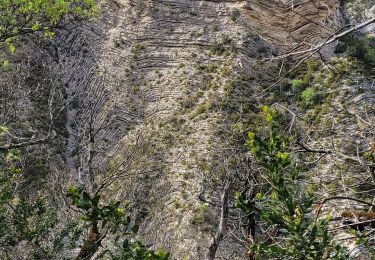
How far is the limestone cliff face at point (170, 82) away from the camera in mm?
19797

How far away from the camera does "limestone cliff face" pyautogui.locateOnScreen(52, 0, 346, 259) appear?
65.0ft

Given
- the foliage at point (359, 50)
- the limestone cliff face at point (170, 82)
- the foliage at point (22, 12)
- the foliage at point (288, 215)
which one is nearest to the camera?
the foliage at point (288, 215)

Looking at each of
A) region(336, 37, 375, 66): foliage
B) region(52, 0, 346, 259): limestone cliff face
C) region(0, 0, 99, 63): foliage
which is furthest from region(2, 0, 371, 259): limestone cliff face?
region(0, 0, 99, 63): foliage

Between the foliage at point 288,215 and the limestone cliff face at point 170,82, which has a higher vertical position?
the foliage at point 288,215

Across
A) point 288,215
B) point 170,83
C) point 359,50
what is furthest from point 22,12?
point 359,50

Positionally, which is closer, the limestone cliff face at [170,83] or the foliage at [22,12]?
the foliage at [22,12]

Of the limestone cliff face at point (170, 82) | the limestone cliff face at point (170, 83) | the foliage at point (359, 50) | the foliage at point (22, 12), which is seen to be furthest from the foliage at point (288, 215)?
the foliage at point (359, 50)

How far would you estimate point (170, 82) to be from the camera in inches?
984

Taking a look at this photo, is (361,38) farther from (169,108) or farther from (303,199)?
(303,199)

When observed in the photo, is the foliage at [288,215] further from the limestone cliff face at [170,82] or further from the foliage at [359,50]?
the foliage at [359,50]

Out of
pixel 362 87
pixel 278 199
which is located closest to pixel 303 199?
pixel 278 199

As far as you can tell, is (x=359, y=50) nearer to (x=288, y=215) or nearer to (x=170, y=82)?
(x=170, y=82)

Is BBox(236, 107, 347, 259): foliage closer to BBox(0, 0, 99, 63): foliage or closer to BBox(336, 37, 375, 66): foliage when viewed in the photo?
BBox(0, 0, 99, 63): foliage

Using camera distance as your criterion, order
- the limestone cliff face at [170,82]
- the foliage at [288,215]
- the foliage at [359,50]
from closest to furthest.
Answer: the foliage at [288,215], the limestone cliff face at [170,82], the foliage at [359,50]
